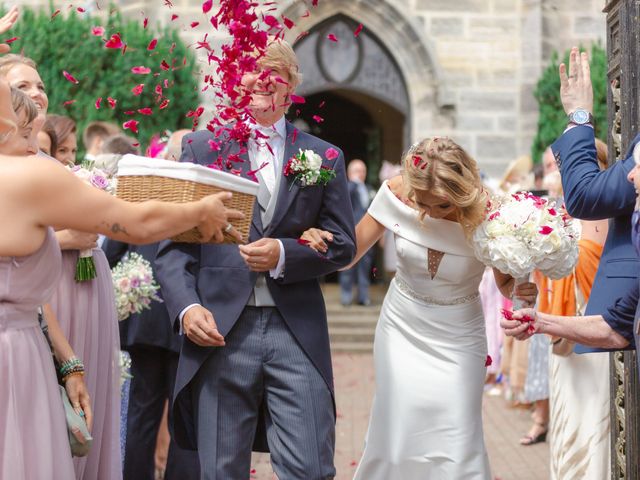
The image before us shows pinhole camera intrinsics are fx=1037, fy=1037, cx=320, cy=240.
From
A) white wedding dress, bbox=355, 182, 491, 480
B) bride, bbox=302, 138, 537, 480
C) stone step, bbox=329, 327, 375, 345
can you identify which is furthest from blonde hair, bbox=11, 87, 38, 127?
stone step, bbox=329, 327, 375, 345

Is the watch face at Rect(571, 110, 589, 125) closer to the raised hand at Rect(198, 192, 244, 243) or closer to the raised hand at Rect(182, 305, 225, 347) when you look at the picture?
the raised hand at Rect(198, 192, 244, 243)

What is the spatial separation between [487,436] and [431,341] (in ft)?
14.3

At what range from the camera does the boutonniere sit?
422 centimetres

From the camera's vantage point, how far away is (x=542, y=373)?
883 cm

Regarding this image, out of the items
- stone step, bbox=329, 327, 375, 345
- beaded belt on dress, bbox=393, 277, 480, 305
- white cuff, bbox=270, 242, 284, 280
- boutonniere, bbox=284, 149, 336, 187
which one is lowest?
stone step, bbox=329, 327, 375, 345

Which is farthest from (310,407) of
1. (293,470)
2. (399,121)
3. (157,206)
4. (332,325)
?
(399,121)

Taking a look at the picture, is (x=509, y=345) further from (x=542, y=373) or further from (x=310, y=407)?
(x=310, y=407)

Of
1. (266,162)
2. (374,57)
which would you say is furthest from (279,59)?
(374,57)

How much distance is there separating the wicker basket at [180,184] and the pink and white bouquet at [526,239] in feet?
3.95

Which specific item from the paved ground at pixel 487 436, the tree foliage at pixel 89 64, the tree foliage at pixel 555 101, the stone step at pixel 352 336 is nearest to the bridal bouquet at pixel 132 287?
the paved ground at pixel 487 436

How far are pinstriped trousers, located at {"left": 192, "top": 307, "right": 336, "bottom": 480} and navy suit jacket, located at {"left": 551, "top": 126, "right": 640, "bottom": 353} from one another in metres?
1.20

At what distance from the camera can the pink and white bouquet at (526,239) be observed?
14.2 feet

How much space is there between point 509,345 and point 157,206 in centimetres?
775

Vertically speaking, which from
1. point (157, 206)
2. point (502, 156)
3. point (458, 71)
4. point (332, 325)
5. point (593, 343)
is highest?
point (458, 71)
